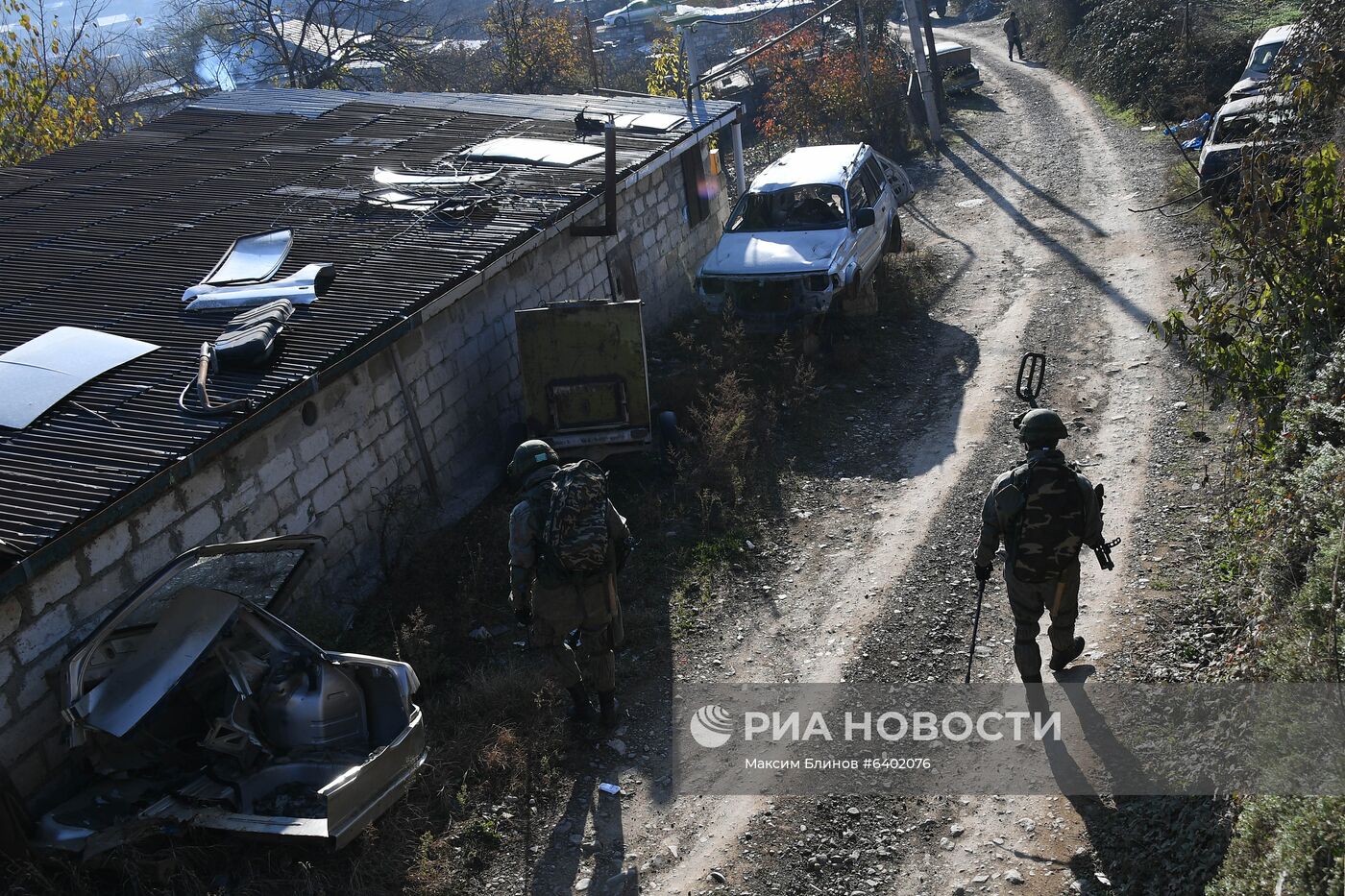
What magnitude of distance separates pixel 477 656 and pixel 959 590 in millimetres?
3433

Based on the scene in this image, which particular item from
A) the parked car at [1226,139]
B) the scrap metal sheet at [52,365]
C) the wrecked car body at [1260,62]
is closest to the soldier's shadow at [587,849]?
the scrap metal sheet at [52,365]

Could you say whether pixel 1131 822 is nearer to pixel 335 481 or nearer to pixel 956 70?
pixel 335 481

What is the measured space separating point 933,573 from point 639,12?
138 ft

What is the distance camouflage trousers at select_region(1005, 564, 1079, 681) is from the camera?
18.8 feet

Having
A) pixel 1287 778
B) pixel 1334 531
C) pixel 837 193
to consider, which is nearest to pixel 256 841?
pixel 1287 778

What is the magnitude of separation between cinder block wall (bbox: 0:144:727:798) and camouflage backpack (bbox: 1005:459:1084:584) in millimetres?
4920

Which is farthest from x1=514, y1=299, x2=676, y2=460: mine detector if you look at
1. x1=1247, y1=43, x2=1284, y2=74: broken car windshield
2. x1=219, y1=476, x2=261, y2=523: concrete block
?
x1=1247, y1=43, x2=1284, y2=74: broken car windshield

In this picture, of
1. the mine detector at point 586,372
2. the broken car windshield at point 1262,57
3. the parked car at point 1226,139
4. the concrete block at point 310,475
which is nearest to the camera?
the concrete block at point 310,475

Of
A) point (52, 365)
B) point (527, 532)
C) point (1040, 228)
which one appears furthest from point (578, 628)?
point (1040, 228)

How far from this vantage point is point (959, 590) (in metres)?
7.46

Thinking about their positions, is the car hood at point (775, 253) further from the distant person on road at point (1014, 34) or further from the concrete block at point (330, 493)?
the distant person on road at point (1014, 34)

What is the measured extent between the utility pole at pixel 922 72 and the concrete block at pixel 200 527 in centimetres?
1862

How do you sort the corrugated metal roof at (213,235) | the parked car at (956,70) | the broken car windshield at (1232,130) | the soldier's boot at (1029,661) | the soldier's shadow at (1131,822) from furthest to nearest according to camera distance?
the parked car at (956,70) → the broken car windshield at (1232,130) → the corrugated metal roof at (213,235) → the soldier's boot at (1029,661) → the soldier's shadow at (1131,822)

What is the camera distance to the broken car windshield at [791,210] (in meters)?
12.9
